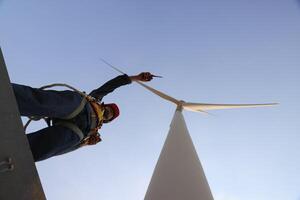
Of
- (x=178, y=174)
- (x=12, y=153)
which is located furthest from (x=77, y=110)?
(x=178, y=174)

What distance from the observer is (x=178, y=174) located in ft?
18.7

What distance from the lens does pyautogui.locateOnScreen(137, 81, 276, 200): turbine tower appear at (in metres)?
5.35

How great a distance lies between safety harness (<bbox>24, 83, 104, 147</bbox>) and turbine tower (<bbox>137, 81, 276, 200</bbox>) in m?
1.26

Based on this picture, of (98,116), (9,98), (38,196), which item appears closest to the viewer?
(9,98)

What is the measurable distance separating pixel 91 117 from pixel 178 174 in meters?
1.72

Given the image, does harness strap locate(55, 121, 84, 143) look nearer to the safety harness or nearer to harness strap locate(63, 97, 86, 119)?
the safety harness

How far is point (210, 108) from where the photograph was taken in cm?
1257

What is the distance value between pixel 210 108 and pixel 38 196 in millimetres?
9684

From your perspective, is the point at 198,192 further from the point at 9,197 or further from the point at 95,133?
the point at 9,197

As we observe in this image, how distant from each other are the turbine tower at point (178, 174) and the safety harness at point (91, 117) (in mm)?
1263

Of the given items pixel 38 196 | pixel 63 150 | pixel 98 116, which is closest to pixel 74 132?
→ pixel 63 150

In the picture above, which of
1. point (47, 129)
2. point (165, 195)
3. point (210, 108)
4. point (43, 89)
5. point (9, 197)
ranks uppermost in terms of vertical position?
point (210, 108)

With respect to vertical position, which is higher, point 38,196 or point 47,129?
point 47,129

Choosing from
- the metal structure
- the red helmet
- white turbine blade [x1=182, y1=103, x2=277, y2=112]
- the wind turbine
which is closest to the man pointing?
the red helmet
